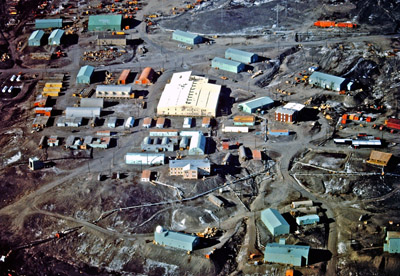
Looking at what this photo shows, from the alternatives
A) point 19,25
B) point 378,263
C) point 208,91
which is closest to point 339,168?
point 378,263

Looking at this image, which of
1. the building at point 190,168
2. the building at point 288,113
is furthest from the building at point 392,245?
the building at point 288,113

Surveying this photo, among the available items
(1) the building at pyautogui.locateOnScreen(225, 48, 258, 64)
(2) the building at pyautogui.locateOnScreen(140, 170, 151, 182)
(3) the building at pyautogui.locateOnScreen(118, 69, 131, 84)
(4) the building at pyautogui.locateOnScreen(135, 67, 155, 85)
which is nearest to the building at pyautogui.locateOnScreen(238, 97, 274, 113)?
(1) the building at pyautogui.locateOnScreen(225, 48, 258, 64)

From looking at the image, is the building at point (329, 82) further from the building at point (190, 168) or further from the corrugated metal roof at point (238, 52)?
the building at point (190, 168)

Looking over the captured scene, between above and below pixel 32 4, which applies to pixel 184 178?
below

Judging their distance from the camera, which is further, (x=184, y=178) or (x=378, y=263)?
(x=184, y=178)

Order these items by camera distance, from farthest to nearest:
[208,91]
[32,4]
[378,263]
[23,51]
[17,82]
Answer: [32,4], [23,51], [17,82], [208,91], [378,263]

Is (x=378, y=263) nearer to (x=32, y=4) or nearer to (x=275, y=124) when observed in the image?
(x=275, y=124)

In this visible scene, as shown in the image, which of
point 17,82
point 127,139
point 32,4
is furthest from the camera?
point 32,4
